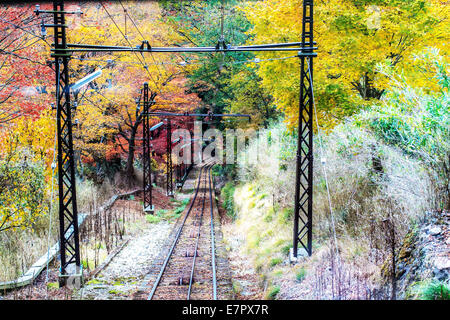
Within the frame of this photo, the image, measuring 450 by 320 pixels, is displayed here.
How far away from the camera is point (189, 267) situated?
1395 centimetres

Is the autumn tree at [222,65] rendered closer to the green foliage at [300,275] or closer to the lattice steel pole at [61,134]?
the lattice steel pole at [61,134]

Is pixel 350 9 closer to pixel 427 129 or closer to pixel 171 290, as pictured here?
pixel 427 129

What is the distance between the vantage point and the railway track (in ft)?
36.8

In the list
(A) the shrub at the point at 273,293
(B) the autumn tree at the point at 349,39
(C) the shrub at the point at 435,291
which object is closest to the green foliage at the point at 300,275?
(A) the shrub at the point at 273,293

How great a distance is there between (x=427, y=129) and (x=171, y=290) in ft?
27.2

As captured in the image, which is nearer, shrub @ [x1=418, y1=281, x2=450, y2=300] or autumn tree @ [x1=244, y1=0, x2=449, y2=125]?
shrub @ [x1=418, y1=281, x2=450, y2=300]

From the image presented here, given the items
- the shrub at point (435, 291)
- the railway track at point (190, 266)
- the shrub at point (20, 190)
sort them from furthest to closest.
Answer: the shrub at point (20, 190) → the railway track at point (190, 266) → the shrub at point (435, 291)

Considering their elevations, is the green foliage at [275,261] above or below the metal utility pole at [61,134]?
below

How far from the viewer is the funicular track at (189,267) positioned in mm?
11219

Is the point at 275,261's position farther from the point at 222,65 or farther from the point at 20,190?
the point at 222,65

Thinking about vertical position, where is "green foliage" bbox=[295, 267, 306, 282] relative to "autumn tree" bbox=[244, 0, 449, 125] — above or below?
below

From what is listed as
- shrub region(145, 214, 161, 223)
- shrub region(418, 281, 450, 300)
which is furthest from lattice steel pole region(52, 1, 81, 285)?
shrub region(145, 214, 161, 223)

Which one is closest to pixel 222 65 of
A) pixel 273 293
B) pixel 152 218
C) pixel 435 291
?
pixel 152 218

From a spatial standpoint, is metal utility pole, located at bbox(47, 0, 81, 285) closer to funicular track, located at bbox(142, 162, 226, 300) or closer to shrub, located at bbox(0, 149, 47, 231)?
shrub, located at bbox(0, 149, 47, 231)
